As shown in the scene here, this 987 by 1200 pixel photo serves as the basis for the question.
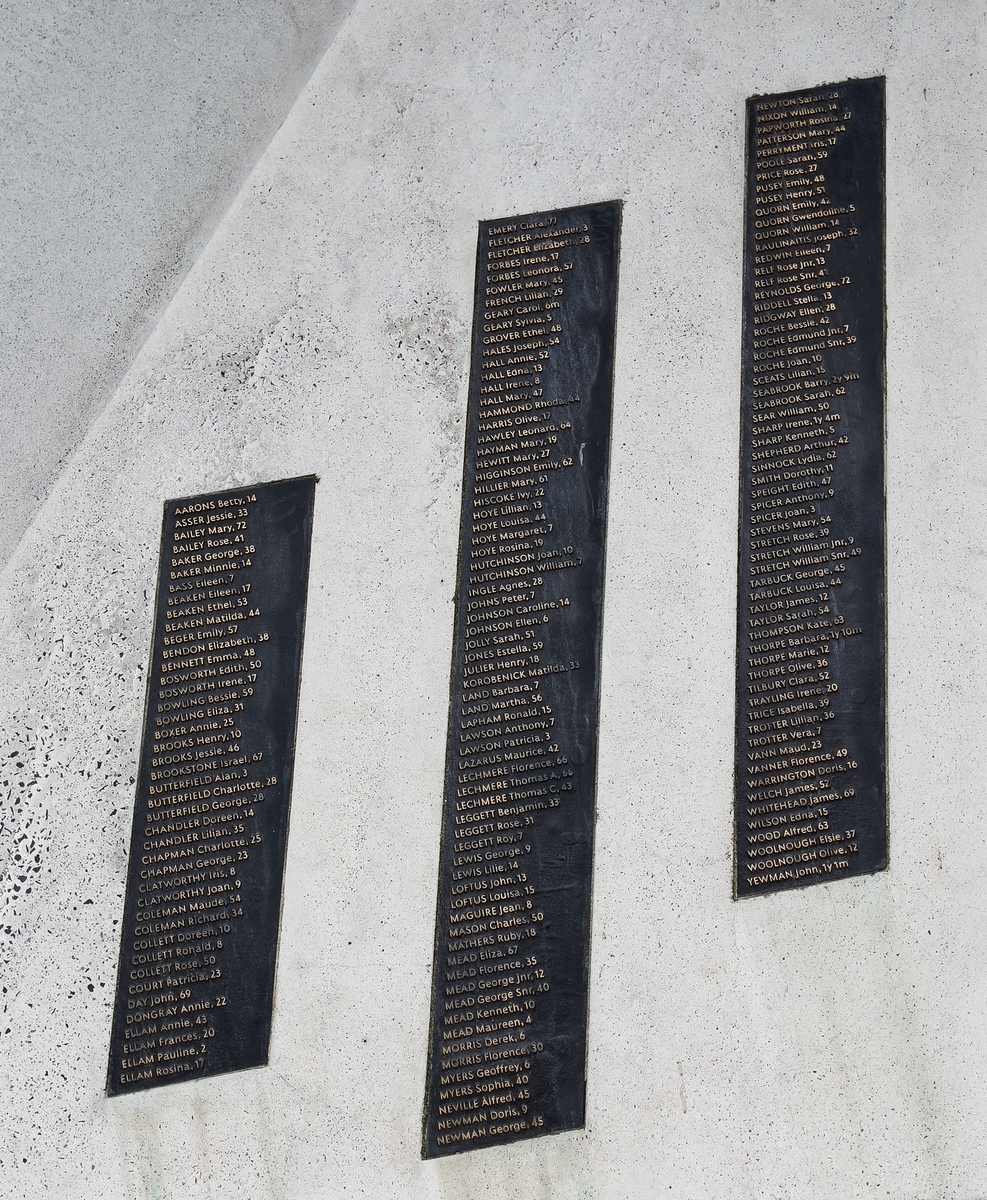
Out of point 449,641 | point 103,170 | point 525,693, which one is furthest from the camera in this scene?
point 103,170

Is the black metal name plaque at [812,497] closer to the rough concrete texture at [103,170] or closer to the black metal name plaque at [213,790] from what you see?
the black metal name plaque at [213,790]

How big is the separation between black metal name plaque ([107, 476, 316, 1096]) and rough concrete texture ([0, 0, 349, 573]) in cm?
89

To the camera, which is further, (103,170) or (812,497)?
(103,170)

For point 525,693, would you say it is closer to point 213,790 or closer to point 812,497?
point 213,790

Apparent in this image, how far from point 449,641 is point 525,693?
1.59 ft

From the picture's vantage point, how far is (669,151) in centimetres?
754

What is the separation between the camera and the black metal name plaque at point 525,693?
260 inches

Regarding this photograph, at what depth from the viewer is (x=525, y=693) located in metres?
6.93

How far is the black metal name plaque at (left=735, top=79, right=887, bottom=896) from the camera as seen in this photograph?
6.72 meters

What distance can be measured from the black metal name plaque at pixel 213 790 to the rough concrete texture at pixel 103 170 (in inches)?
34.9

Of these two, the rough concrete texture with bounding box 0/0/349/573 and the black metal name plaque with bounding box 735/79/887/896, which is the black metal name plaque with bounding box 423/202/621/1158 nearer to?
the black metal name plaque with bounding box 735/79/887/896

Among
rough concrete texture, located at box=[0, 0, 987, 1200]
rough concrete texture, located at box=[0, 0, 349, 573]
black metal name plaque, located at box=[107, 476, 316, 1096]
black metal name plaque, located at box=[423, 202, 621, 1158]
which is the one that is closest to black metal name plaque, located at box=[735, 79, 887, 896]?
rough concrete texture, located at box=[0, 0, 987, 1200]

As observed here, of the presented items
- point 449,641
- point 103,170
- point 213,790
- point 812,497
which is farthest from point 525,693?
point 103,170

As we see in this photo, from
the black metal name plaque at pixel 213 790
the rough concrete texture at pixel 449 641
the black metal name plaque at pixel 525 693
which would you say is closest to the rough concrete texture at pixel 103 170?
the rough concrete texture at pixel 449 641
